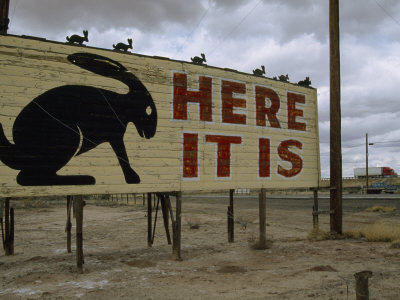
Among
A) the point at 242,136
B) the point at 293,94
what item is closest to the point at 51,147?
the point at 242,136

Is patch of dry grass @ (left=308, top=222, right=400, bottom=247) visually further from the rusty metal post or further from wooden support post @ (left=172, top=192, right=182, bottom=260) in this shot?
the rusty metal post

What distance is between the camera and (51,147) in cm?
809

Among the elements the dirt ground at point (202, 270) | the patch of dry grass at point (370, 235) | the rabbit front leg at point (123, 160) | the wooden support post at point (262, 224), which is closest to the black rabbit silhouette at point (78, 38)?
the rabbit front leg at point (123, 160)

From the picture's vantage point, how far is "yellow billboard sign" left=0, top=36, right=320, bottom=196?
7828 millimetres

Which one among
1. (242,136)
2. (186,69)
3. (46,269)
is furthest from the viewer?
(242,136)

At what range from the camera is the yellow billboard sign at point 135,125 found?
25.7 feet

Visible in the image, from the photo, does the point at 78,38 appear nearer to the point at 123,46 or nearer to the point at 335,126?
the point at 123,46

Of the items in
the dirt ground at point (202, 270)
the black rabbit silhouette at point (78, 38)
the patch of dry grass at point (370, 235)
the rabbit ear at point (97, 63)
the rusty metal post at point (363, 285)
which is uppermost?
the black rabbit silhouette at point (78, 38)

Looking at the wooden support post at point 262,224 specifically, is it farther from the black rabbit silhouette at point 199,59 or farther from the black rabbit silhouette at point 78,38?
the black rabbit silhouette at point 78,38

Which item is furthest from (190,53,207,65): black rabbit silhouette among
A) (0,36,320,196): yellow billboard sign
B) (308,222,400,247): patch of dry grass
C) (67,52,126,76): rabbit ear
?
(308,222,400,247): patch of dry grass

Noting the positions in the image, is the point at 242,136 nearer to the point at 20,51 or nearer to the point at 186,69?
the point at 186,69

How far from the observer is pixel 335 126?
1248 centimetres

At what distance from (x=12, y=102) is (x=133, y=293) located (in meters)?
4.96

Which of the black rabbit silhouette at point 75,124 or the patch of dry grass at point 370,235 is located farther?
the patch of dry grass at point 370,235
